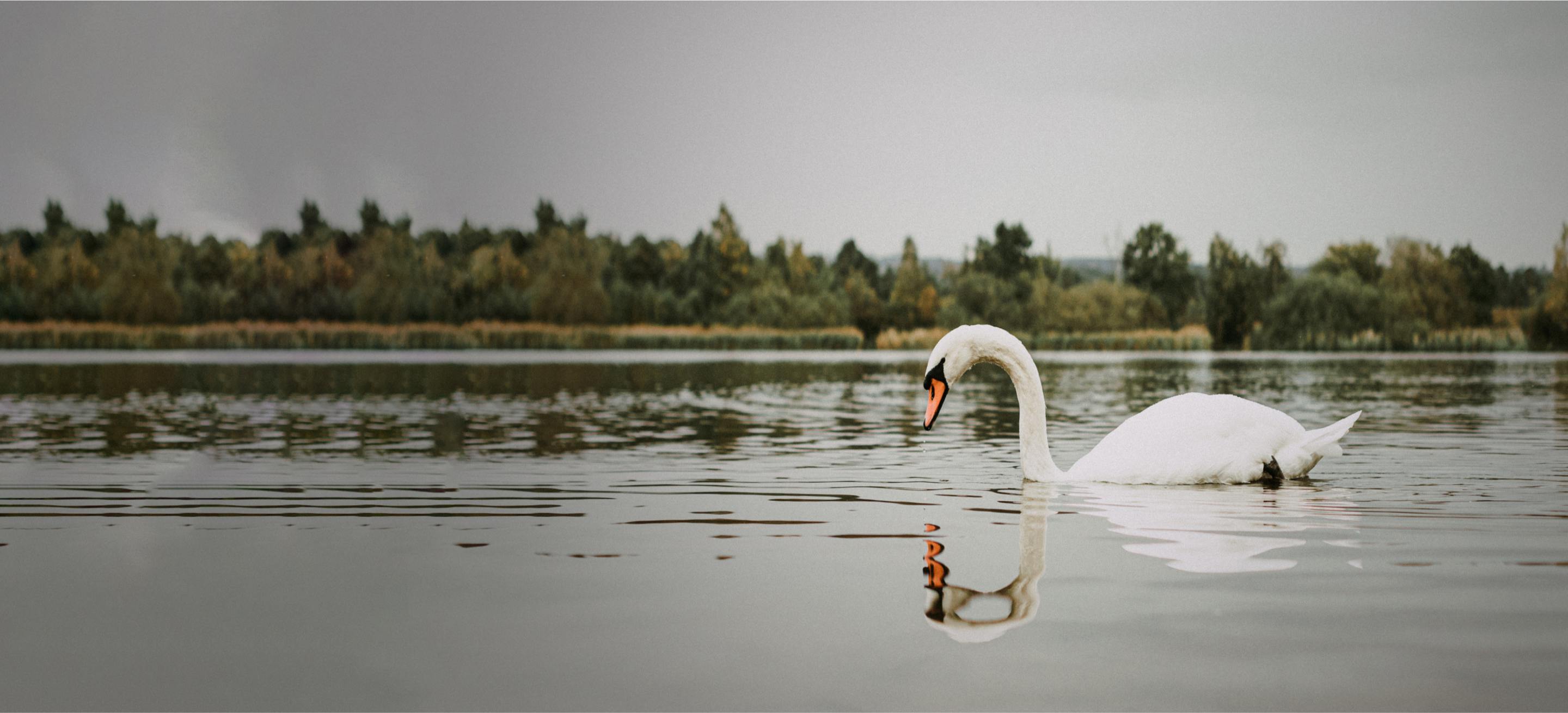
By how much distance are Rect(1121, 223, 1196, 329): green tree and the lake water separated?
12199 cm

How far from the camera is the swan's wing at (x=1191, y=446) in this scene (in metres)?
10.8

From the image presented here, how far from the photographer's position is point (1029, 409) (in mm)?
11344

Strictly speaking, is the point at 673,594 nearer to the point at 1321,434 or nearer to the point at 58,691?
the point at 58,691

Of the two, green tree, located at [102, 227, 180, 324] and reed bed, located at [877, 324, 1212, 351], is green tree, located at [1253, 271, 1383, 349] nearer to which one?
reed bed, located at [877, 324, 1212, 351]

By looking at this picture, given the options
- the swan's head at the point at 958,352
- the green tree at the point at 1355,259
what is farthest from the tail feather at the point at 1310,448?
the green tree at the point at 1355,259

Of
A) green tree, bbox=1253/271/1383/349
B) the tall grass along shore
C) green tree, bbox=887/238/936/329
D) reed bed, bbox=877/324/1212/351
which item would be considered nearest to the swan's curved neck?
the tall grass along shore

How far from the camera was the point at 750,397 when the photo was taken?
2717 centimetres

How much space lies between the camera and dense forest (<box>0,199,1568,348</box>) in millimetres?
71625

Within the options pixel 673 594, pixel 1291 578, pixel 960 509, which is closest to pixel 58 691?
pixel 673 594

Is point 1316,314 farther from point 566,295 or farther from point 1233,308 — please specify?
point 566,295

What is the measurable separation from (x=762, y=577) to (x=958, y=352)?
14.6 feet

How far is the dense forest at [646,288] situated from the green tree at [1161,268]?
13.9m

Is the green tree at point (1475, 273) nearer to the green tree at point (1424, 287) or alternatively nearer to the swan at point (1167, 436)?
the green tree at point (1424, 287)

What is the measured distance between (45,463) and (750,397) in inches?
593
